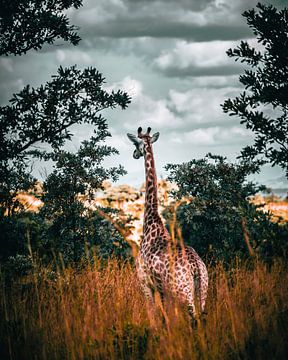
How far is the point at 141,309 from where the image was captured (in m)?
5.09

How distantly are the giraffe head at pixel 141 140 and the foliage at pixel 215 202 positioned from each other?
2.39m

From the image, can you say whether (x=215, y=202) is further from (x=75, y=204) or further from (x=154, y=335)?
(x=154, y=335)

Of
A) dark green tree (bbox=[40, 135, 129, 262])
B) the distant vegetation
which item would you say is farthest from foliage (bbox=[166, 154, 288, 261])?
dark green tree (bbox=[40, 135, 129, 262])

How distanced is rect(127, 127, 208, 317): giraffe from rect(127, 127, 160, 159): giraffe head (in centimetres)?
5

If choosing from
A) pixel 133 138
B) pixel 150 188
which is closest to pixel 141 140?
pixel 133 138

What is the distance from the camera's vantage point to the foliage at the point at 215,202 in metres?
7.93

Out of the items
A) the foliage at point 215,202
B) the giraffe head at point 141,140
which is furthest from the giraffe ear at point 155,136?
the foliage at point 215,202

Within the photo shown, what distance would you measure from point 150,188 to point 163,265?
136cm

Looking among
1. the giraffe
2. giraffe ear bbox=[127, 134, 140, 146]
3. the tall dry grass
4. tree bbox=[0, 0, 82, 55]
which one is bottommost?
the tall dry grass

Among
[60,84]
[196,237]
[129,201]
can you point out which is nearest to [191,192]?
[196,237]

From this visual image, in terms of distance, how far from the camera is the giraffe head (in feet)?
19.0

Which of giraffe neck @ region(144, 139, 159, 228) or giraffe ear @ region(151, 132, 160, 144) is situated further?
giraffe ear @ region(151, 132, 160, 144)

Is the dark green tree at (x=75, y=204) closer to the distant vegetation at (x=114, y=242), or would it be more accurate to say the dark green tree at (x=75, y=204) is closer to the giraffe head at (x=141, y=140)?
the distant vegetation at (x=114, y=242)

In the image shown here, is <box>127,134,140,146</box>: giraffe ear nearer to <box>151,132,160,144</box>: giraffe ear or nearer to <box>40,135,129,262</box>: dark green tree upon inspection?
<box>151,132,160,144</box>: giraffe ear
